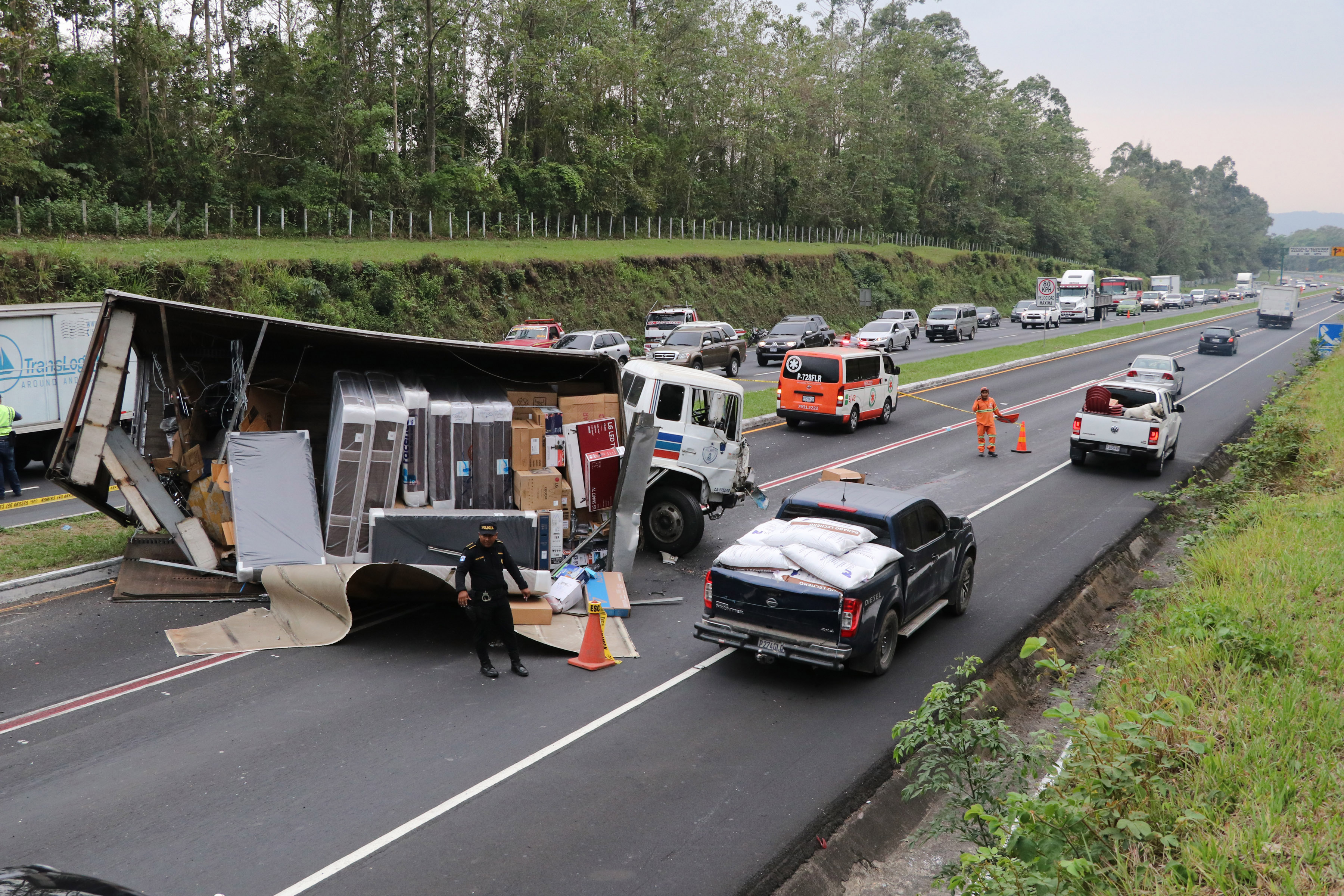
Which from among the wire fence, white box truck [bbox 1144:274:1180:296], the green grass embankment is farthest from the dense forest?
white box truck [bbox 1144:274:1180:296]

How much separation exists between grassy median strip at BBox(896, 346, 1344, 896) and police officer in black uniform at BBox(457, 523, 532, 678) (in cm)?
397

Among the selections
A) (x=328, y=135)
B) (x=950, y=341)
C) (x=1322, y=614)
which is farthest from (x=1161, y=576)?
(x=328, y=135)

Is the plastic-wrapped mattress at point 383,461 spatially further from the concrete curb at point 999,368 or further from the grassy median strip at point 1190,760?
the concrete curb at point 999,368

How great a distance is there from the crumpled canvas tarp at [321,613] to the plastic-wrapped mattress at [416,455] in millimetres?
Answer: 1494

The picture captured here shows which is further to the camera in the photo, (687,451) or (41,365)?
(41,365)

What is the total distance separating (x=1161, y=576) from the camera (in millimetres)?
13828

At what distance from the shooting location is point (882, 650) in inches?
373

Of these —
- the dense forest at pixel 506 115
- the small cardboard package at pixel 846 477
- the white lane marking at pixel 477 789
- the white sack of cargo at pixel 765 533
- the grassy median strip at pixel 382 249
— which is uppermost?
the dense forest at pixel 506 115

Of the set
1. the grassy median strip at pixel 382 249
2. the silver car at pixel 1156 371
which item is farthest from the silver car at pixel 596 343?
the silver car at pixel 1156 371

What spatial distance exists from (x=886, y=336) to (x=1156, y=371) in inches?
664

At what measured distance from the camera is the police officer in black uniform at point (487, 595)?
9.33 m

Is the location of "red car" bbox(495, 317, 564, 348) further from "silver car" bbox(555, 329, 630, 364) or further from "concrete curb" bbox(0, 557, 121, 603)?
"concrete curb" bbox(0, 557, 121, 603)

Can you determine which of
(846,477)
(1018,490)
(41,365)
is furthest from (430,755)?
(41,365)

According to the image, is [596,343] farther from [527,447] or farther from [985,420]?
[527,447]
